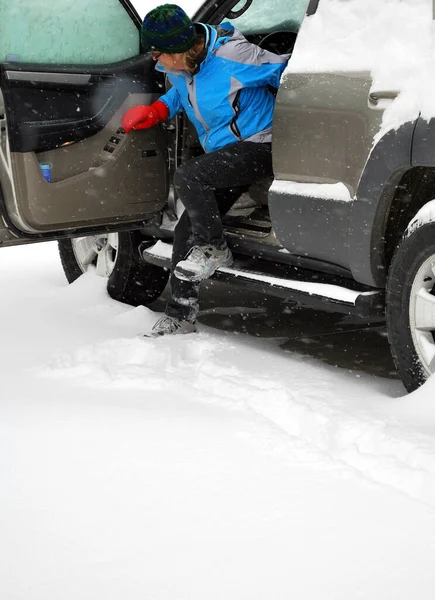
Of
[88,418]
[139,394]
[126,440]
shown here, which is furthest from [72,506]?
[139,394]

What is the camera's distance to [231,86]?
4.26 metres

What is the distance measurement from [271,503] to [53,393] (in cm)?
134

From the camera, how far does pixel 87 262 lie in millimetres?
5672

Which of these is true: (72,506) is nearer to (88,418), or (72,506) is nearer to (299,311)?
(88,418)

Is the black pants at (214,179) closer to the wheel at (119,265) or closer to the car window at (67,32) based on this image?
the car window at (67,32)

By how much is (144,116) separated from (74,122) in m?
0.35

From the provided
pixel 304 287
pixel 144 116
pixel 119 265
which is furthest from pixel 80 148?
pixel 304 287

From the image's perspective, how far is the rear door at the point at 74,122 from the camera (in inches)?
166

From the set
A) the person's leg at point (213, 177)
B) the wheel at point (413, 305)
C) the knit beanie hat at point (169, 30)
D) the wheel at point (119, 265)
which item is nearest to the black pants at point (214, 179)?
the person's leg at point (213, 177)

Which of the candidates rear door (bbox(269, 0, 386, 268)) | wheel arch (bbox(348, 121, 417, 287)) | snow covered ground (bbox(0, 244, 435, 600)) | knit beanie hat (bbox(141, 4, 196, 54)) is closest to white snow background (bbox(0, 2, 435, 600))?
snow covered ground (bbox(0, 244, 435, 600))

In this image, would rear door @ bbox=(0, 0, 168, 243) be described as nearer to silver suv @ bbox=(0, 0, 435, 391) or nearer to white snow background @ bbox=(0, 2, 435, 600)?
silver suv @ bbox=(0, 0, 435, 391)

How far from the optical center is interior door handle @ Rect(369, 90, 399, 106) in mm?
3441

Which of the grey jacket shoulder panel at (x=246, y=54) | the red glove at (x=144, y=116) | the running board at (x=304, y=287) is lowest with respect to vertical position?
the running board at (x=304, y=287)

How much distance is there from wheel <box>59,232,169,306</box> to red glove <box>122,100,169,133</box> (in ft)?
2.62
